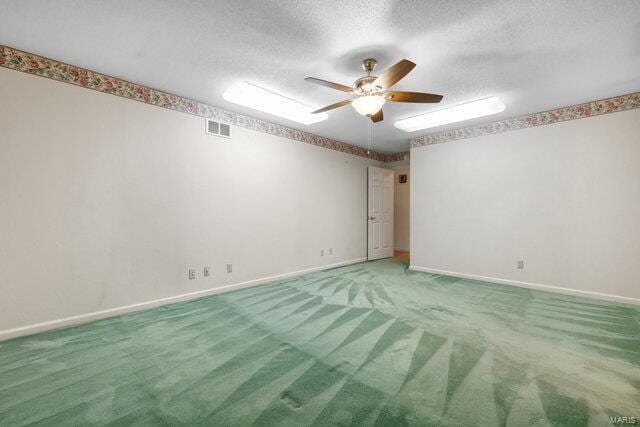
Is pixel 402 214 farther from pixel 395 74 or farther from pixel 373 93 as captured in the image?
pixel 395 74

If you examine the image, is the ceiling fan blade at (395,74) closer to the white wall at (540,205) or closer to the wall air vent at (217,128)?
the wall air vent at (217,128)

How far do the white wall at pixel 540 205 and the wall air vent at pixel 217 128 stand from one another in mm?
3540

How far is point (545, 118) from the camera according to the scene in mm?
4062

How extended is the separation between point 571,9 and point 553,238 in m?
3.16

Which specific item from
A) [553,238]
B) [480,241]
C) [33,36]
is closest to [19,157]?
[33,36]

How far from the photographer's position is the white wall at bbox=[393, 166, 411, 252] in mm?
8000

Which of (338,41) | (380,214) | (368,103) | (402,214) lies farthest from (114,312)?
(402,214)

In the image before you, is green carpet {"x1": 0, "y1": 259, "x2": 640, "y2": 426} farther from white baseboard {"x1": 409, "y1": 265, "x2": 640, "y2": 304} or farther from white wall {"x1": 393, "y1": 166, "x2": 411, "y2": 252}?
white wall {"x1": 393, "y1": 166, "x2": 411, "y2": 252}

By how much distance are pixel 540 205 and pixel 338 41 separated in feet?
12.5

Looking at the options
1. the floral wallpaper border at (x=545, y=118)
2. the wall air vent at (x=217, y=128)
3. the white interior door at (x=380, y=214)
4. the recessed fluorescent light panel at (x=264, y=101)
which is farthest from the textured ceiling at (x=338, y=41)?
the white interior door at (x=380, y=214)

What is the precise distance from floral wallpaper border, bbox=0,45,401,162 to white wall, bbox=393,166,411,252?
4.23 metres

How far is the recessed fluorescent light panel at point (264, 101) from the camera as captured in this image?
10.5 feet

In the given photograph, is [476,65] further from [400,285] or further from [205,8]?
[400,285]

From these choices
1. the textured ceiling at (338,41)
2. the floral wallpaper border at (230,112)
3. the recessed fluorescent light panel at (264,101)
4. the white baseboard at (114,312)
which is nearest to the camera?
the textured ceiling at (338,41)
